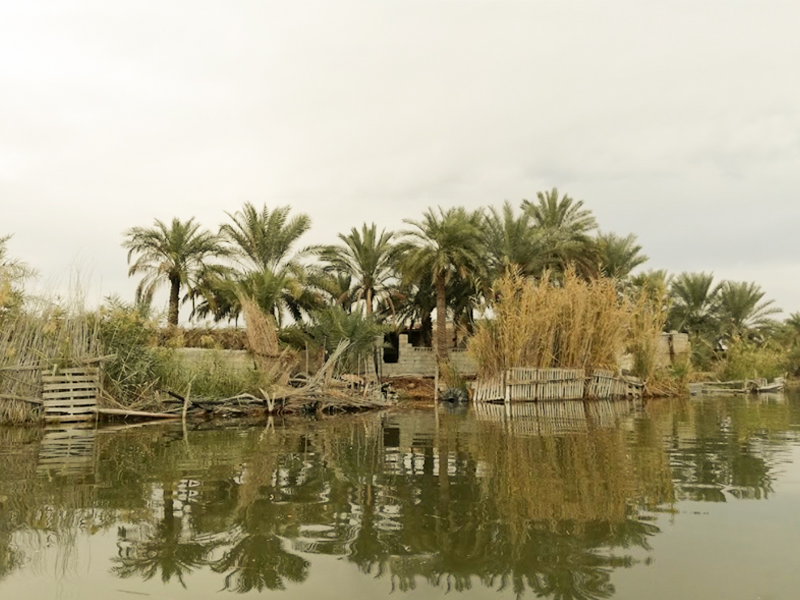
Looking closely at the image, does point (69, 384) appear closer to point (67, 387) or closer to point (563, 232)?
point (67, 387)

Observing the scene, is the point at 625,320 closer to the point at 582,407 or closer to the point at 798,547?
the point at 582,407

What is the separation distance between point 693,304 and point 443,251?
760 inches

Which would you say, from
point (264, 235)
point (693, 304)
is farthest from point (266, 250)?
point (693, 304)

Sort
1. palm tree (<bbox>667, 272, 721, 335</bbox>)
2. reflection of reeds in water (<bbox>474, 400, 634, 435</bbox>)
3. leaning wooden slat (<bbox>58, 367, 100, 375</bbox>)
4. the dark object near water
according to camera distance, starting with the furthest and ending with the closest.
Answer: palm tree (<bbox>667, 272, 721, 335</bbox>) < the dark object near water < leaning wooden slat (<bbox>58, 367, 100, 375</bbox>) < reflection of reeds in water (<bbox>474, 400, 634, 435</bbox>)

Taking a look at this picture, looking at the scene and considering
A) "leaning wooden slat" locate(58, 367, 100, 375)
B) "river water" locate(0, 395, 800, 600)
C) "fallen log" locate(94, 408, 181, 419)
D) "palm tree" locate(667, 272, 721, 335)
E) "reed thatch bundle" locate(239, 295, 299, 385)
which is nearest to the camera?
"river water" locate(0, 395, 800, 600)

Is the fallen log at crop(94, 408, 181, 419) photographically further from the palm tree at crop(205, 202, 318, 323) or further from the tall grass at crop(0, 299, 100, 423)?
the palm tree at crop(205, 202, 318, 323)

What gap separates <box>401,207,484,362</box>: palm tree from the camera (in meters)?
24.4

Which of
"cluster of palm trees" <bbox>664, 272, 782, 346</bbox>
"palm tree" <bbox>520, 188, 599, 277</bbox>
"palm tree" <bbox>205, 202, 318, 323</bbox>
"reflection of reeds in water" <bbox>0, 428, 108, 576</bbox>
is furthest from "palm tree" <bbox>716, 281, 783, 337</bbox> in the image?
"reflection of reeds in water" <bbox>0, 428, 108, 576</bbox>

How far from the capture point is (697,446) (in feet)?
26.5

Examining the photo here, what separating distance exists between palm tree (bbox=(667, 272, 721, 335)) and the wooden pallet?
106 ft

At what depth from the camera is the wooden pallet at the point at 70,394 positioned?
40.1 feet

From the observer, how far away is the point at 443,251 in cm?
2461

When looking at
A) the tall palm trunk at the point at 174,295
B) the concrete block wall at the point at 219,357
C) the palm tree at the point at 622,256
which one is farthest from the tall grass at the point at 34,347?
the palm tree at the point at 622,256

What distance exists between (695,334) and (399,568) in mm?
37045
